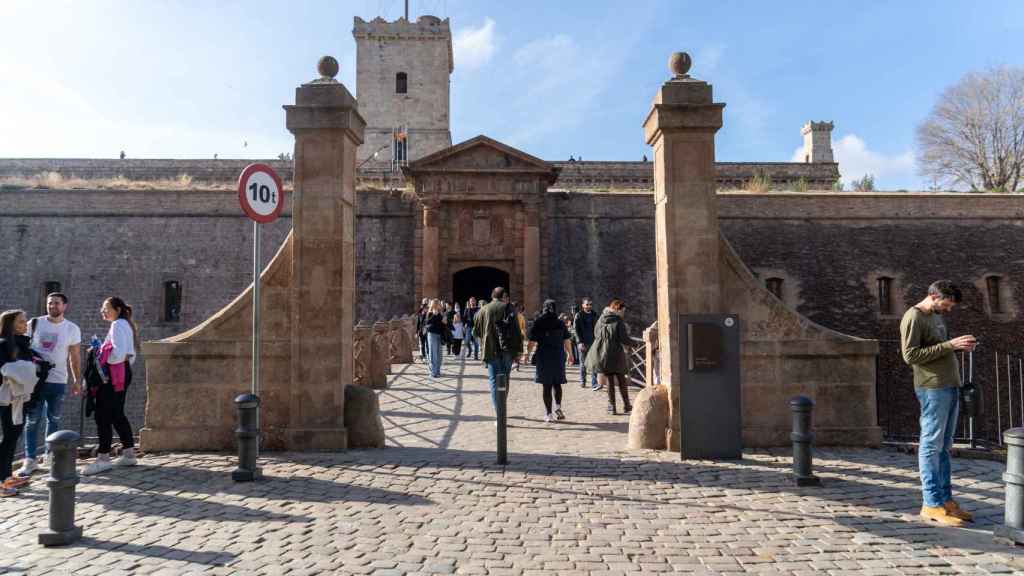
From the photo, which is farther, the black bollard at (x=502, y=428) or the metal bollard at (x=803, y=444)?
the black bollard at (x=502, y=428)

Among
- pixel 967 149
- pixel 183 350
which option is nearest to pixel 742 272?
pixel 183 350

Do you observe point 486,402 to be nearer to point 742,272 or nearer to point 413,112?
point 742,272

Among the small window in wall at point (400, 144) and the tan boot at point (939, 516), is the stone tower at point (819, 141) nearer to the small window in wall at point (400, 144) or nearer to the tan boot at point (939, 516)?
the small window in wall at point (400, 144)

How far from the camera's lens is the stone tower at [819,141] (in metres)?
41.0

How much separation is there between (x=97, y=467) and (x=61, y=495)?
1.90 metres

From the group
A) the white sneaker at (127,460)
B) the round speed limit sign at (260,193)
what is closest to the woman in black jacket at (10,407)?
the white sneaker at (127,460)

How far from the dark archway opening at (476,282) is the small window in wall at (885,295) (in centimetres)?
1364

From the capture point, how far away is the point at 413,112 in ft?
131

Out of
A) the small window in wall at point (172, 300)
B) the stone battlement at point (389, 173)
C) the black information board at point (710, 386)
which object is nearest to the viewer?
the black information board at point (710, 386)

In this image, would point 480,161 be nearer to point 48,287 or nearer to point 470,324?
point 470,324

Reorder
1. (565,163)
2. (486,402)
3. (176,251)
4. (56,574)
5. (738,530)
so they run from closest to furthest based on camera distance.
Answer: (56,574)
(738,530)
(486,402)
(176,251)
(565,163)

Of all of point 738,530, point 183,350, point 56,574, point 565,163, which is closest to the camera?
point 56,574

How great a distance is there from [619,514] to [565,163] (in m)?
28.3

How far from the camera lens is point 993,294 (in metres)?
24.0
